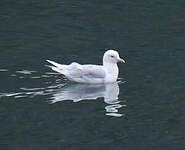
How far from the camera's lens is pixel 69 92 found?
20.4 m

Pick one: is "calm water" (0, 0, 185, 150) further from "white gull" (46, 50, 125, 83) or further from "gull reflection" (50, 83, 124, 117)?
"white gull" (46, 50, 125, 83)

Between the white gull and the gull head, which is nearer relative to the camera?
the white gull

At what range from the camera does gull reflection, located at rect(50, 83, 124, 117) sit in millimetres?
19172

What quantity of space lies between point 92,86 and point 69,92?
3.60 feet

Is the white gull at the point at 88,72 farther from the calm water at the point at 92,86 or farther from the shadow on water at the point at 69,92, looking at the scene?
the calm water at the point at 92,86

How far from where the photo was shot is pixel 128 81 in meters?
21.3

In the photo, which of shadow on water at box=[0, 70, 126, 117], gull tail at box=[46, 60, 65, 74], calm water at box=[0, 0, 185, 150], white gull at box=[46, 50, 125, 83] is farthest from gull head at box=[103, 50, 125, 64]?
gull tail at box=[46, 60, 65, 74]

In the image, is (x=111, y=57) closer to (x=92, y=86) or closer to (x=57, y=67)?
(x=92, y=86)

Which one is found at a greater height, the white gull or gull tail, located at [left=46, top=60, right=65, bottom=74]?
gull tail, located at [left=46, top=60, right=65, bottom=74]

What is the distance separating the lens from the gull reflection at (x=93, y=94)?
19172 millimetres

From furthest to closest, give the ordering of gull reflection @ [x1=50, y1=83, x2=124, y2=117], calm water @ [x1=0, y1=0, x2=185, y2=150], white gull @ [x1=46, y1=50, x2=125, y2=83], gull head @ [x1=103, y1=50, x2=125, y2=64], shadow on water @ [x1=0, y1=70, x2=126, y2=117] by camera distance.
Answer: gull head @ [x1=103, y1=50, x2=125, y2=64] < white gull @ [x1=46, y1=50, x2=125, y2=83] < shadow on water @ [x1=0, y1=70, x2=126, y2=117] < gull reflection @ [x1=50, y1=83, x2=124, y2=117] < calm water @ [x1=0, y1=0, x2=185, y2=150]

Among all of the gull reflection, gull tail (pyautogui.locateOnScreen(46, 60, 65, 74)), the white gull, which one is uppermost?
gull tail (pyautogui.locateOnScreen(46, 60, 65, 74))

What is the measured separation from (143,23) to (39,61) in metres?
5.88

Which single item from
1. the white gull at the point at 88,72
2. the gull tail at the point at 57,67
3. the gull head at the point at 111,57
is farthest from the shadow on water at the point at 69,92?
Answer: the gull head at the point at 111,57
